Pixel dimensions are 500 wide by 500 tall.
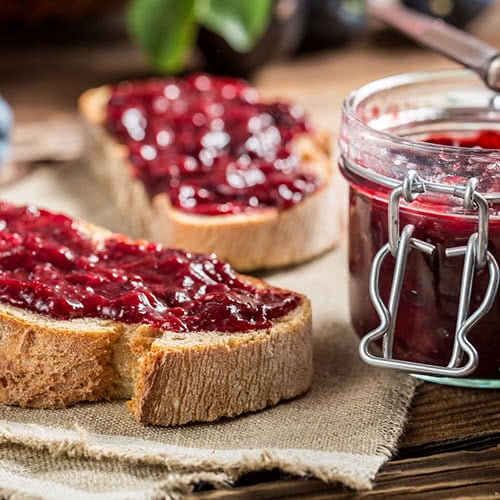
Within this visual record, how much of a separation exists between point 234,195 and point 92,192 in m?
0.87

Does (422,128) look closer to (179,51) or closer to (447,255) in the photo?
(447,255)

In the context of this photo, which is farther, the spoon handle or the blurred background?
the blurred background

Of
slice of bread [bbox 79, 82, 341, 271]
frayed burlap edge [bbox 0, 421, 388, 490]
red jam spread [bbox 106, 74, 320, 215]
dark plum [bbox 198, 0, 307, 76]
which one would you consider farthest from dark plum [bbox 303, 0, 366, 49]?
frayed burlap edge [bbox 0, 421, 388, 490]

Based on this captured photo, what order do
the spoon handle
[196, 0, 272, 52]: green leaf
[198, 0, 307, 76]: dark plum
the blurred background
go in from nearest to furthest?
the spoon handle < [196, 0, 272, 52]: green leaf < the blurred background < [198, 0, 307, 76]: dark plum

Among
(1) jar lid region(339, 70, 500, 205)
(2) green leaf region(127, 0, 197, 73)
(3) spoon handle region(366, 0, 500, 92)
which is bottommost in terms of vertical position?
(2) green leaf region(127, 0, 197, 73)

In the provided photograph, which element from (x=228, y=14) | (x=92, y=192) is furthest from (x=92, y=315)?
(x=228, y=14)

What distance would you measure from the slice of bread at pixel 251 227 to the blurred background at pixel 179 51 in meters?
0.77

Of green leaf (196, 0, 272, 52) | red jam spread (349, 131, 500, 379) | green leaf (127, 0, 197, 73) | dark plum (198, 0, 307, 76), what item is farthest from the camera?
dark plum (198, 0, 307, 76)

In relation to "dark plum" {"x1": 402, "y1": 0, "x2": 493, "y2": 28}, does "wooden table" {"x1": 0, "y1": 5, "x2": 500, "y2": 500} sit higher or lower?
lower

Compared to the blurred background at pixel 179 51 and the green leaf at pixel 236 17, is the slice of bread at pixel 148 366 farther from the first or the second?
the blurred background at pixel 179 51

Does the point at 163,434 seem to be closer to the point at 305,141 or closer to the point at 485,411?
the point at 485,411

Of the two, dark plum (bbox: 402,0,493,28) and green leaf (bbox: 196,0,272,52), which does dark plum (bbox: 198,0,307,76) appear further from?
green leaf (bbox: 196,0,272,52)

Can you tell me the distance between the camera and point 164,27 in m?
4.52

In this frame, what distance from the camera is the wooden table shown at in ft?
7.87
